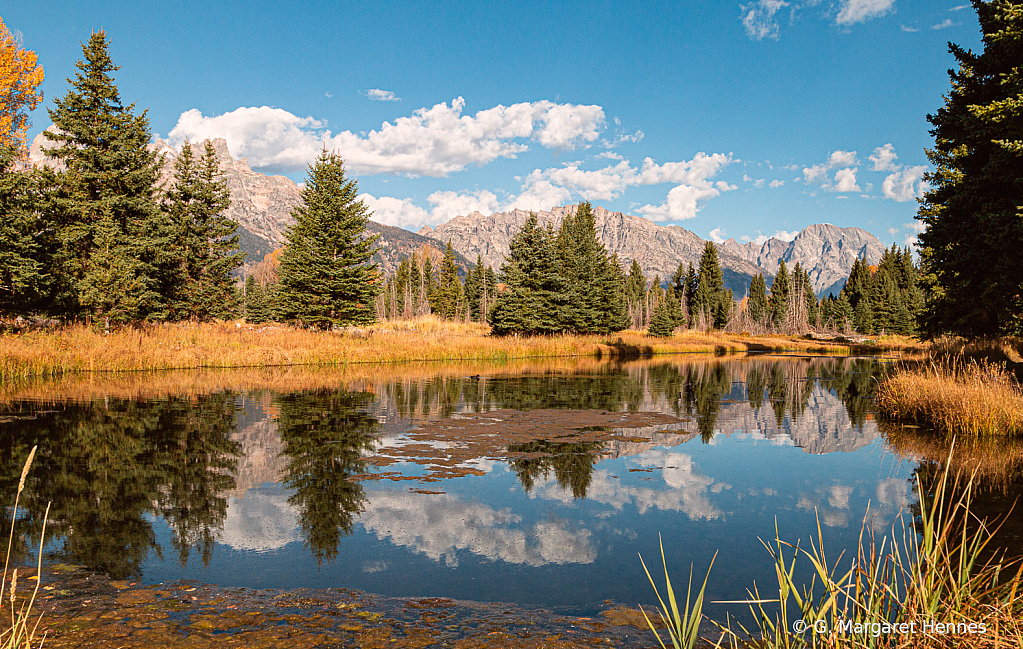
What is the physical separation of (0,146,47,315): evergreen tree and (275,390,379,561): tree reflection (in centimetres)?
1284

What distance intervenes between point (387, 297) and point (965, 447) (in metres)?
119

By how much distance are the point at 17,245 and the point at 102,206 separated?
5.26 metres

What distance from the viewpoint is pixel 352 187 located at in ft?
121

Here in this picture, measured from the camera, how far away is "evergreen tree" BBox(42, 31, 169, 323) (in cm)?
2528

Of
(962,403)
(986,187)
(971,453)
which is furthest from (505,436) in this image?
(986,187)

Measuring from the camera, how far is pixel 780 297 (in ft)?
339

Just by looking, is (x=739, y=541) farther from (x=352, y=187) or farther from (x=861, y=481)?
(x=352, y=187)

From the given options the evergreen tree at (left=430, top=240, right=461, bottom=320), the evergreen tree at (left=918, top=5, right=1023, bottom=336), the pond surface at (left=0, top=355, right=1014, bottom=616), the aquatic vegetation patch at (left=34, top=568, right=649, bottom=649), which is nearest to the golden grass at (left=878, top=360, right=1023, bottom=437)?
the pond surface at (left=0, top=355, right=1014, bottom=616)

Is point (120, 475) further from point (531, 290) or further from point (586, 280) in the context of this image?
point (586, 280)

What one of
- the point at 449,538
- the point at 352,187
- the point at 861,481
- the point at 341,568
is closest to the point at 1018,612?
the point at 449,538

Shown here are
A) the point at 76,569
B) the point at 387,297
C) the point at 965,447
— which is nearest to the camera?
the point at 76,569

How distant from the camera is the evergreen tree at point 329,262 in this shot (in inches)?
1382

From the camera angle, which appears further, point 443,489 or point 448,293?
point 448,293

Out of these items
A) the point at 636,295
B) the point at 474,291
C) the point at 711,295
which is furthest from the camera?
the point at 636,295
